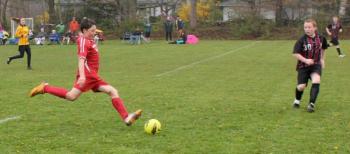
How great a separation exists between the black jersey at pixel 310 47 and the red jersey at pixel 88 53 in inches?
140

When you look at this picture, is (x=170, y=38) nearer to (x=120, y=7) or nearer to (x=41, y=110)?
(x=120, y=7)

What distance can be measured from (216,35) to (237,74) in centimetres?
2983

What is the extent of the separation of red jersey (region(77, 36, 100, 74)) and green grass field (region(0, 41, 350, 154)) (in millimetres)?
876

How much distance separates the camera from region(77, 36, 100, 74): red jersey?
7723mm

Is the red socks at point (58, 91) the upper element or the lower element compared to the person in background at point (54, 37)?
lower

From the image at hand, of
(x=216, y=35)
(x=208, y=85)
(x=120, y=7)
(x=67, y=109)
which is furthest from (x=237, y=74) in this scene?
(x=120, y=7)

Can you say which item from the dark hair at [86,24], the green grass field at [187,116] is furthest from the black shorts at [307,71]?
the dark hair at [86,24]

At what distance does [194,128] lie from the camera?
792 centimetres

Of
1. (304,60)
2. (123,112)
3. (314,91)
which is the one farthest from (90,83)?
(314,91)

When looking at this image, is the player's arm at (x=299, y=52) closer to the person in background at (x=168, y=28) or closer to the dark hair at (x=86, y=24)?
the dark hair at (x=86, y=24)

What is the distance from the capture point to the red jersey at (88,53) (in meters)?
7.72

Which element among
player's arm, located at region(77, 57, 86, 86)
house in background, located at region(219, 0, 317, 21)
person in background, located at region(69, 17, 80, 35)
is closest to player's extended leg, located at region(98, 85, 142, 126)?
player's arm, located at region(77, 57, 86, 86)

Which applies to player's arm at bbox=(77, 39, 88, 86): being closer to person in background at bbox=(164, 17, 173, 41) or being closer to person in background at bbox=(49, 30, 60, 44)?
person in background at bbox=(49, 30, 60, 44)

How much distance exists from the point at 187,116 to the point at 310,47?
2460 mm
